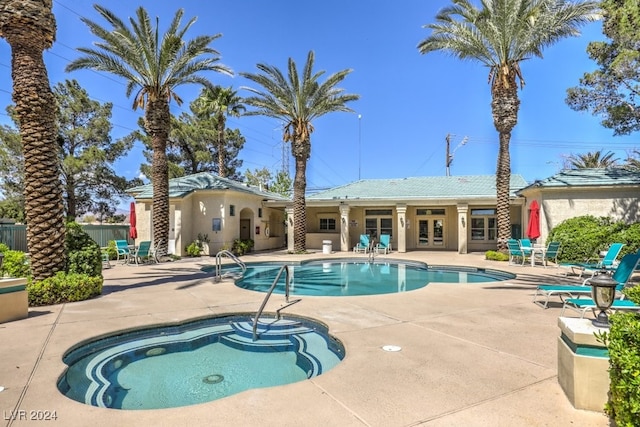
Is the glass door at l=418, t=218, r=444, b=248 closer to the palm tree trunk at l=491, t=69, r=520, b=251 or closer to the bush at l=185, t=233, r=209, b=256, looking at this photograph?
the palm tree trunk at l=491, t=69, r=520, b=251

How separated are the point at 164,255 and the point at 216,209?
4.68m

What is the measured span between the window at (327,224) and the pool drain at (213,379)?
77.6ft

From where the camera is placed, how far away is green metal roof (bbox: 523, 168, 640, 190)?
17.9 metres

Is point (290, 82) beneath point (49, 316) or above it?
above

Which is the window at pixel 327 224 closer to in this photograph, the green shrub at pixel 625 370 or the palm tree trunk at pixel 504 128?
the palm tree trunk at pixel 504 128

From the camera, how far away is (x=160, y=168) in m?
19.1

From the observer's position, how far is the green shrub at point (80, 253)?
963cm

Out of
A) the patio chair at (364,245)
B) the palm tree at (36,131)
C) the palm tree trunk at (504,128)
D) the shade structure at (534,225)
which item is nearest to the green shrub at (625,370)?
the palm tree at (36,131)

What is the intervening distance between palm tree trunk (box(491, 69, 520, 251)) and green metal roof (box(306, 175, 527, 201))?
3.88 meters

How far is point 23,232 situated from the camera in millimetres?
20438

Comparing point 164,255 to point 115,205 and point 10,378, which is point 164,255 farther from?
point 115,205

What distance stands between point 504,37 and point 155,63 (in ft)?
54.6

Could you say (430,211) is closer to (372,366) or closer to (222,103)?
(222,103)

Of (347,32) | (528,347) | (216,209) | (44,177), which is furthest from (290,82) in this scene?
(528,347)
